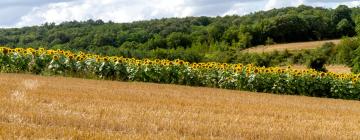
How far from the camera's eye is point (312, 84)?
82.1ft

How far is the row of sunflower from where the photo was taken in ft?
80.6

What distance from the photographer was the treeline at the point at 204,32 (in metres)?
84.0

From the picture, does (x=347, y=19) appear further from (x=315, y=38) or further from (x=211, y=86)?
(x=211, y=86)

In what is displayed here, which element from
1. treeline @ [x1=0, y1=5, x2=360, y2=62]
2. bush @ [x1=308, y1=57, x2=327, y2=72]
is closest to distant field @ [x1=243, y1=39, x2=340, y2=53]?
treeline @ [x1=0, y1=5, x2=360, y2=62]

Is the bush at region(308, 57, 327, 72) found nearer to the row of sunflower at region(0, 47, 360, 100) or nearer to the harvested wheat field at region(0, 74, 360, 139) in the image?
the row of sunflower at region(0, 47, 360, 100)

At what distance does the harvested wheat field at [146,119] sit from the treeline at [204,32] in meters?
61.2

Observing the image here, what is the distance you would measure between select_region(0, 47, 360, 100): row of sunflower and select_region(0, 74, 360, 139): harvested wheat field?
357 inches

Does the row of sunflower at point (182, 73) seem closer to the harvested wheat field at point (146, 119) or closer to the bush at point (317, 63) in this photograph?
the harvested wheat field at point (146, 119)

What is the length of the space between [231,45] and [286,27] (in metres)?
12.6

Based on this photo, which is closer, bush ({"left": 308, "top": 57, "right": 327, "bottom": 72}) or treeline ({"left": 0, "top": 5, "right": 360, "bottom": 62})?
bush ({"left": 308, "top": 57, "right": 327, "bottom": 72})

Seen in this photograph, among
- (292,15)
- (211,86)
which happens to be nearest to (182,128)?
(211,86)

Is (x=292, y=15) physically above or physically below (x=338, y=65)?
above

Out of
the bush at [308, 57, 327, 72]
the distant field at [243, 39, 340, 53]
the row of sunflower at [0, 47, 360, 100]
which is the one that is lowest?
the bush at [308, 57, 327, 72]

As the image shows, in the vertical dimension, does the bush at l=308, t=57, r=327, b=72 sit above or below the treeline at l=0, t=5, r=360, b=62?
below
